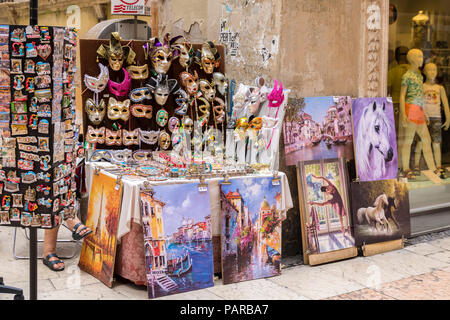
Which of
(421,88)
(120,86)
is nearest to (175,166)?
(120,86)

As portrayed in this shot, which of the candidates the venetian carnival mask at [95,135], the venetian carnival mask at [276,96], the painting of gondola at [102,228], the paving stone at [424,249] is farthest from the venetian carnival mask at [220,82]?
the paving stone at [424,249]

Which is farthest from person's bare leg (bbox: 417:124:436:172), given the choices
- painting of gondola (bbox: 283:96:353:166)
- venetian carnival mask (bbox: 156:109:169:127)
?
venetian carnival mask (bbox: 156:109:169:127)

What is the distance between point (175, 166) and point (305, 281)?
55.2 inches

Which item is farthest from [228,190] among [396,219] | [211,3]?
[211,3]

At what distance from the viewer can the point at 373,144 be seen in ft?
17.7

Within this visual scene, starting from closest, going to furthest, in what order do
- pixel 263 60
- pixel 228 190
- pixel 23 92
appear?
1. pixel 23 92
2. pixel 228 190
3. pixel 263 60

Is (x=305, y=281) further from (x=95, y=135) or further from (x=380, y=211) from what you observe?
(x=95, y=135)

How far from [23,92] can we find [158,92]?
1.72 metres

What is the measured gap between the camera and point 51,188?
355 cm

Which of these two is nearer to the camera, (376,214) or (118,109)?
(118,109)

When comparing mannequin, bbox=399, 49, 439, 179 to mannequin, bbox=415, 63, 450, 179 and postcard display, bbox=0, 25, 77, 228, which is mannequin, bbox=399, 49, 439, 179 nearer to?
mannequin, bbox=415, 63, 450, 179

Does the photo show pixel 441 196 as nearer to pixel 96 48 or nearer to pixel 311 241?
pixel 311 241

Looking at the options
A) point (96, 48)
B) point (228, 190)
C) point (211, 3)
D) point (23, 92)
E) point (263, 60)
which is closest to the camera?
point (23, 92)

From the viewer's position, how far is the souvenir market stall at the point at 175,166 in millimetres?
4191
